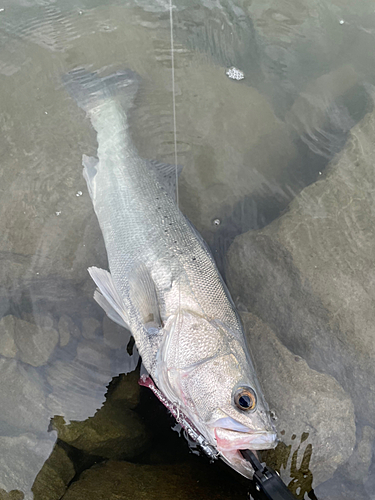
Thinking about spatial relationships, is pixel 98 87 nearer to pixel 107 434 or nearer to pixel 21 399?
pixel 21 399

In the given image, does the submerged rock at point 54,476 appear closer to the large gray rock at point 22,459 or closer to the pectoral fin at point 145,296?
the large gray rock at point 22,459

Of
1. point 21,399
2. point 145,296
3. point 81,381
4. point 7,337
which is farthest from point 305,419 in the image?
point 7,337

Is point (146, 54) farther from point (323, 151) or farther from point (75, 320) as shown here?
point (75, 320)

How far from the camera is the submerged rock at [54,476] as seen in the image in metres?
2.64

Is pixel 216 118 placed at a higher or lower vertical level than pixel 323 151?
higher

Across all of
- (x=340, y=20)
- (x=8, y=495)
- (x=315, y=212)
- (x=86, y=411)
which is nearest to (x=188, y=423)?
(x=86, y=411)

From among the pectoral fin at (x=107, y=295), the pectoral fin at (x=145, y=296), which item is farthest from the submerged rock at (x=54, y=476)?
the pectoral fin at (x=145, y=296)

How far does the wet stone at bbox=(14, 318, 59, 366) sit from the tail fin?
225cm

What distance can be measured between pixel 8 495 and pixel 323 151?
Result: 14.1 feet

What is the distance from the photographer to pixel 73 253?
364 centimetres

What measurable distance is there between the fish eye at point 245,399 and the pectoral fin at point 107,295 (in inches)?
44.7

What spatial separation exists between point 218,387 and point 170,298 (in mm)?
762

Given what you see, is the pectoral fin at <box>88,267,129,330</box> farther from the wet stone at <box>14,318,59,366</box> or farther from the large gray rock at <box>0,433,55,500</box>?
the large gray rock at <box>0,433,55,500</box>

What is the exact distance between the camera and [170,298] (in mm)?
2930
